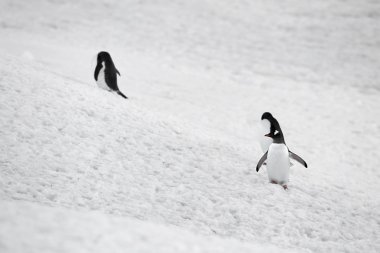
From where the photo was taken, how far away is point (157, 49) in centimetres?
1792

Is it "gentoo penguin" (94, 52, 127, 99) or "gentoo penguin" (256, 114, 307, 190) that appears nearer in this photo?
"gentoo penguin" (256, 114, 307, 190)

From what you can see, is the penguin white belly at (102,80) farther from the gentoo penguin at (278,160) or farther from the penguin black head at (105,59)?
the gentoo penguin at (278,160)

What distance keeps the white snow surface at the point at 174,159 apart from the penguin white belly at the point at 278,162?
0.19 meters

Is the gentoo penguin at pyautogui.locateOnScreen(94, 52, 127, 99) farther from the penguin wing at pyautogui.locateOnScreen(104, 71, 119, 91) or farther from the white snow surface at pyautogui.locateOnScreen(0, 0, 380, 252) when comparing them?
the white snow surface at pyautogui.locateOnScreen(0, 0, 380, 252)

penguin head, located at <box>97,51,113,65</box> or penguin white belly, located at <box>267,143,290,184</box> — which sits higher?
penguin head, located at <box>97,51,113,65</box>

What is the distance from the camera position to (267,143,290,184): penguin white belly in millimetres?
4953

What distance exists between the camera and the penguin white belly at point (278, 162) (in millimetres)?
4953

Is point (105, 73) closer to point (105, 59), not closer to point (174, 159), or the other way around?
point (105, 59)

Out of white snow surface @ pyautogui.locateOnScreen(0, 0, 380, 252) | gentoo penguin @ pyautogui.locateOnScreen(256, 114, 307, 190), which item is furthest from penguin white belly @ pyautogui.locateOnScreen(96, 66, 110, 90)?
gentoo penguin @ pyautogui.locateOnScreen(256, 114, 307, 190)

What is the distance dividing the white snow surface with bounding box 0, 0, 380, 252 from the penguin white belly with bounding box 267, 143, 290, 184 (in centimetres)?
19

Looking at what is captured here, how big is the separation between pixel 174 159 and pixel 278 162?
1291 mm

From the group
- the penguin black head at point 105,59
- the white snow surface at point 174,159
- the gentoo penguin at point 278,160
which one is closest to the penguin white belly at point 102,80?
the penguin black head at point 105,59

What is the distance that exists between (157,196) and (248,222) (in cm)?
97

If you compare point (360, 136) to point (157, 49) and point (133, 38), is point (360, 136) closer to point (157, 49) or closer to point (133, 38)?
point (157, 49)
